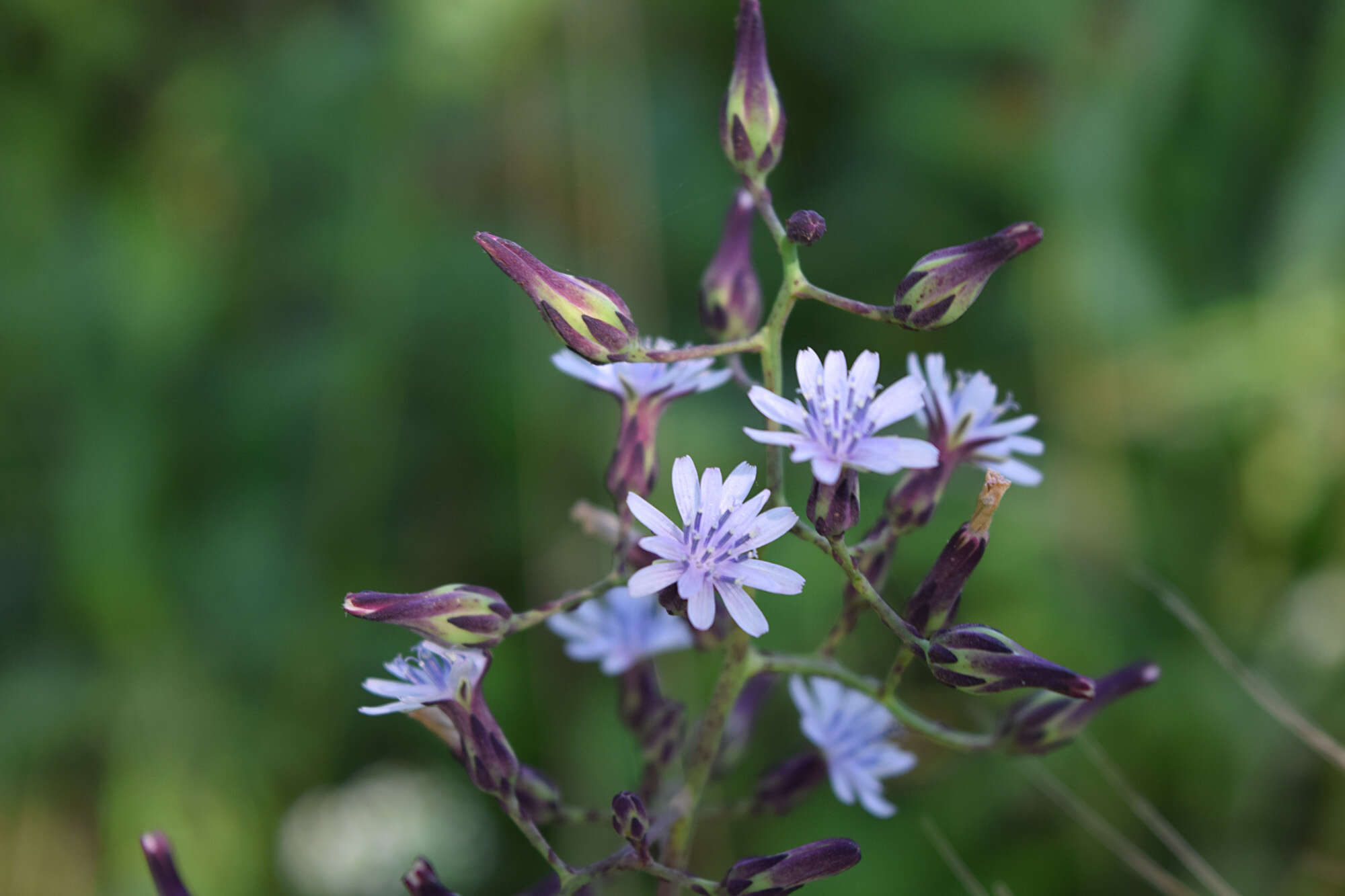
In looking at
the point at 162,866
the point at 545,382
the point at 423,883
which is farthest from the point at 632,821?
the point at 545,382

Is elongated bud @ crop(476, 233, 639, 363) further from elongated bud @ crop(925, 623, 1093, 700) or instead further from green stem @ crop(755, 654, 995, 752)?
elongated bud @ crop(925, 623, 1093, 700)

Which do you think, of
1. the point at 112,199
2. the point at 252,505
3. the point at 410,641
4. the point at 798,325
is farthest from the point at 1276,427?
the point at 112,199

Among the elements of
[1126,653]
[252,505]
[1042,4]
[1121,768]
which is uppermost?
[1042,4]

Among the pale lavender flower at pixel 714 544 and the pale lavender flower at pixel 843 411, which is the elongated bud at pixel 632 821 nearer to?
the pale lavender flower at pixel 714 544

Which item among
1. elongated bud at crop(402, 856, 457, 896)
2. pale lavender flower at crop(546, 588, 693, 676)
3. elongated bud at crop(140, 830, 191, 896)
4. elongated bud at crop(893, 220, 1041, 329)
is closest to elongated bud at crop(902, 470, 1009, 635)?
elongated bud at crop(893, 220, 1041, 329)

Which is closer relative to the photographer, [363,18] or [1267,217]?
[1267,217]

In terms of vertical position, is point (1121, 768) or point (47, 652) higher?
point (47, 652)

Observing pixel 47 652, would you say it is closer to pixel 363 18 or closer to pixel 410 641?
pixel 410 641
